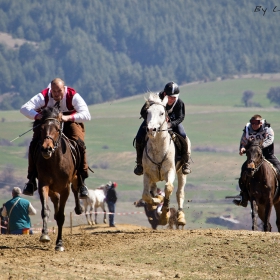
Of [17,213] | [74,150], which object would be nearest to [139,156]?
[74,150]

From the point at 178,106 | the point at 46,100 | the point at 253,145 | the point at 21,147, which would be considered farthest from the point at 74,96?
the point at 21,147

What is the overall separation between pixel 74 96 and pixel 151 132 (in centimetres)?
195

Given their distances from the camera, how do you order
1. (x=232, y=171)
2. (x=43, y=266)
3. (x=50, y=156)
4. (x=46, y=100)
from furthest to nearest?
1. (x=232, y=171)
2. (x=46, y=100)
3. (x=50, y=156)
4. (x=43, y=266)

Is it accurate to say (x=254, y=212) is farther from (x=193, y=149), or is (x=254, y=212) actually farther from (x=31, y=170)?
(x=193, y=149)

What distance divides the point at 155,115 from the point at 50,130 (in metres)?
3.18

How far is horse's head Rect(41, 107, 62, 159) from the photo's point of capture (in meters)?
14.5

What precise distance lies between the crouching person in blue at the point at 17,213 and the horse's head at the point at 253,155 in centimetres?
475

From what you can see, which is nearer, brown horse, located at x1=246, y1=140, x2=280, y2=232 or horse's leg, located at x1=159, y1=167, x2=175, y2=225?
horse's leg, located at x1=159, y1=167, x2=175, y2=225

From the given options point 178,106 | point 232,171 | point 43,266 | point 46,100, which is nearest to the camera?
point 43,266

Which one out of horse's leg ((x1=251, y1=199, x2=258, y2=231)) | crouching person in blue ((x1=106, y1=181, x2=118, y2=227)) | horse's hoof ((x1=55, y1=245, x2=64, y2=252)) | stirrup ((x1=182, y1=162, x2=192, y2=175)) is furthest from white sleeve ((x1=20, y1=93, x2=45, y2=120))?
crouching person in blue ((x1=106, y1=181, x2=118, y2=227))

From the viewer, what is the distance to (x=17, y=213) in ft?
67.2

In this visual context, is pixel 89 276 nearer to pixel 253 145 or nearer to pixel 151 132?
pixel 151 132

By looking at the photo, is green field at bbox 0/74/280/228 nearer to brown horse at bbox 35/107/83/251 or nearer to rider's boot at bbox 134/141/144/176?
rider's boot at bbox 134/141/144/176

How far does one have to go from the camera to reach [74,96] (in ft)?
52.0
